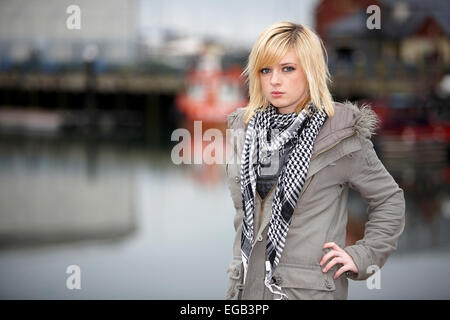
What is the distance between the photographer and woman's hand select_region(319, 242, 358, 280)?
1.24 metres

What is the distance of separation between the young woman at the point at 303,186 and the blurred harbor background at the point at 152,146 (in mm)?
303

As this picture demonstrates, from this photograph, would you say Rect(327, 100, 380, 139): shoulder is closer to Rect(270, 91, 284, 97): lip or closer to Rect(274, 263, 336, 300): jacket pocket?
Rect(270, 91, 284, 97): lip

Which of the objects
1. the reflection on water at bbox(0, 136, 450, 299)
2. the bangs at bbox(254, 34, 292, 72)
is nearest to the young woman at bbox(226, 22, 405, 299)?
the bangs at bbox(254, 34, 292, 72)

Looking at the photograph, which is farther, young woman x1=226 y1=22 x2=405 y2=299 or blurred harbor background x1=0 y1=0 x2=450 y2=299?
blurred harbor background x1=0 y1=0 x2=450 y2=299

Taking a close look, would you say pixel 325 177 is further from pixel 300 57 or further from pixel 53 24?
pixel 53 24

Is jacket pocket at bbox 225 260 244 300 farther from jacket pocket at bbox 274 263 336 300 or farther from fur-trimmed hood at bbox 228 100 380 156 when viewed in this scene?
fur-trimmed hood at bbox 228 100 380 156

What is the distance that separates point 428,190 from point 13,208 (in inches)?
190

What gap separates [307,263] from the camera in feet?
4.14

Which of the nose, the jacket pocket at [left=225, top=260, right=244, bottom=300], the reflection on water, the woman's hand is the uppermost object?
the nose

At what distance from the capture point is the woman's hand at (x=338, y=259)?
124 centimetres

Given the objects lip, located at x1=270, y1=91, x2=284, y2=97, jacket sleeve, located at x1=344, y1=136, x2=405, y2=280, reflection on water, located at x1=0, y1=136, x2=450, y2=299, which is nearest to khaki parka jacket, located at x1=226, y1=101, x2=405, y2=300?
jacket sleeve, located at x1=344, y1=136, x2=405, y2=280

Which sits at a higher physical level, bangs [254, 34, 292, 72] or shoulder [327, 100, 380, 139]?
bangs [254, 34, 292, 72]

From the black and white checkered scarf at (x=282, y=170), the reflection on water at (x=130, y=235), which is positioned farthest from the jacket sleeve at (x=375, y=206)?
the reflection on water at (x=130, y=235)

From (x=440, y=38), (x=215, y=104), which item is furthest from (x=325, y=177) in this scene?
(x=440, y=38)
